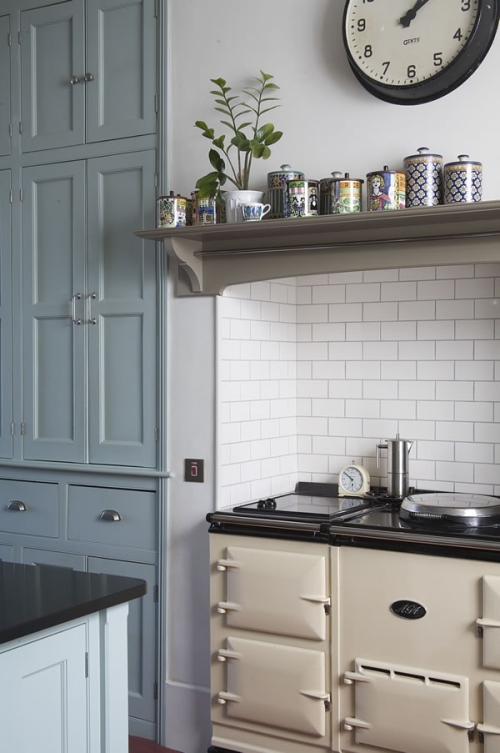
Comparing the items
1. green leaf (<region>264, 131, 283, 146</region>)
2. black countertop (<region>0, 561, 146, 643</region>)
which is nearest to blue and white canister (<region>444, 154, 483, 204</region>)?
green leaf (<region>264, 131, 283, 146</region>)

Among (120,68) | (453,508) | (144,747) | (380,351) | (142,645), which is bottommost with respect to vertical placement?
(144,747)

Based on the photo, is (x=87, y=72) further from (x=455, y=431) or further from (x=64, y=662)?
(x=64, y=662)

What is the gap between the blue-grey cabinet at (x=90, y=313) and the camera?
3.62 meters

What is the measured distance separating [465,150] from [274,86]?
75cm

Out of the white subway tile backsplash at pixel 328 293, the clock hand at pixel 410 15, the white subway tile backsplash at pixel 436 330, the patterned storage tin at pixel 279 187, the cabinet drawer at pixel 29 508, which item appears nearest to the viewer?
the clock hand at pixel 410 15

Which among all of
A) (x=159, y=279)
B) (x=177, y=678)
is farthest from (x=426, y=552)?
(x=159, y=279)

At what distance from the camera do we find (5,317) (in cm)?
399

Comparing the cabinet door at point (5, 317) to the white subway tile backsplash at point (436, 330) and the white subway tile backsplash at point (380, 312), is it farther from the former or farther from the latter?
the white subway tile backsplash at point (436, 330)

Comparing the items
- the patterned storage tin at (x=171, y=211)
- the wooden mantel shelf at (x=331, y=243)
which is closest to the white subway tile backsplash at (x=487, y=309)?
the wooden mantel shelf at (x=331, y=243)

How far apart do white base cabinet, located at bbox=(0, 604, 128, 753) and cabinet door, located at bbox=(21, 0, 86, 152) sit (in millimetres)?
2291

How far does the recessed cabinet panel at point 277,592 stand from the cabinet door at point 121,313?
66 centimetres

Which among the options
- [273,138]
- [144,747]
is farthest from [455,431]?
[144,747]

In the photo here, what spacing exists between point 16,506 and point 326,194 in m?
1.93

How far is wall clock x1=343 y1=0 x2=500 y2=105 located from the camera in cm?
289
